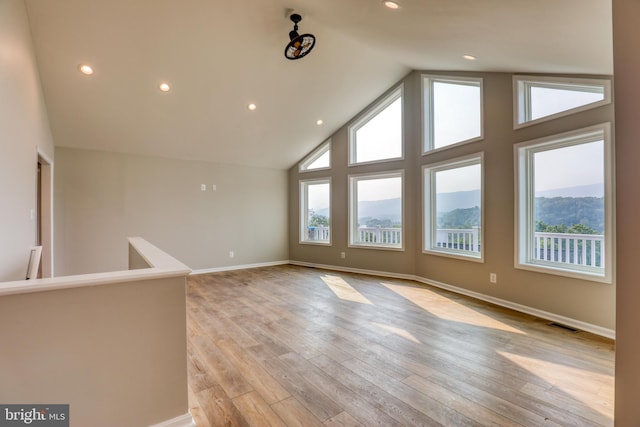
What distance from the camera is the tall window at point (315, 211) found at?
6.26 meters

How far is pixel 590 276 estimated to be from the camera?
280cm

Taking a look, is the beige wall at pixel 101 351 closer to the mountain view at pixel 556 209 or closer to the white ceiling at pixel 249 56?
the white ceiling at pixel 249 56

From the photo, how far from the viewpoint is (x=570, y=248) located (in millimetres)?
3084

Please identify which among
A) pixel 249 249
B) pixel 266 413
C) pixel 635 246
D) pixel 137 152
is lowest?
pixel 266 413

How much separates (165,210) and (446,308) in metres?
4.78

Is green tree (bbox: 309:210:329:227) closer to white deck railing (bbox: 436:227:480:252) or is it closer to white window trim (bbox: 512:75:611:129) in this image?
white deck railing (bbox: 436:227:480:252)

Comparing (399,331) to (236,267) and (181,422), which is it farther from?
(236,267)

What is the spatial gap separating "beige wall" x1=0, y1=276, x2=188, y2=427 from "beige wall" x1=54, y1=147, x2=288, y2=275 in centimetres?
404

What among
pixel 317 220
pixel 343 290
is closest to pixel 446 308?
pixel 343 290

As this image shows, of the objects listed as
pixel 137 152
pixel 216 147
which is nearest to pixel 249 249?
pixel 216 147

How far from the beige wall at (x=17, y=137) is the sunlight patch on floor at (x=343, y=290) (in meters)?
3.37

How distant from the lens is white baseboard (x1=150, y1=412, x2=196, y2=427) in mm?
1511

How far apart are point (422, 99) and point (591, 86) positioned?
2254mm

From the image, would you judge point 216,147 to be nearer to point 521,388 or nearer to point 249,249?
point 249,249
